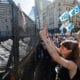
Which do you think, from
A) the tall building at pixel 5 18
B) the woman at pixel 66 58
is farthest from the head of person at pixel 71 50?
the tall building at pixel 5 18

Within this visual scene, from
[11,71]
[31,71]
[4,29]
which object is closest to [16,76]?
[11,71]

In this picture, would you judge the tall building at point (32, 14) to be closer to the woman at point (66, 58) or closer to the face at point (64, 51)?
the woman at point (66, 58)

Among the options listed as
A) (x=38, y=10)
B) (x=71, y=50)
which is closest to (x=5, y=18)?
(x=71, y=50)

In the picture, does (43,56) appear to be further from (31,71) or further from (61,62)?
(61,62)

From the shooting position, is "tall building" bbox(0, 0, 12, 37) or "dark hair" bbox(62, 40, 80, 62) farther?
"dark hair" bbox(62, 40, 80, 62)

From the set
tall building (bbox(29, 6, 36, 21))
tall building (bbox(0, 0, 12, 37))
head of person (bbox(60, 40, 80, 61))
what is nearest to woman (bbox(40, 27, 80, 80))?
head of person (bbox(60, 40, 80, 61))

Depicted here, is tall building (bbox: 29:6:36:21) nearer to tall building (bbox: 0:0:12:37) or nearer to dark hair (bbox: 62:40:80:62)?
dark hair (bbox: 62:40:80:62)

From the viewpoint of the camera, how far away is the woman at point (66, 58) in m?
3.40

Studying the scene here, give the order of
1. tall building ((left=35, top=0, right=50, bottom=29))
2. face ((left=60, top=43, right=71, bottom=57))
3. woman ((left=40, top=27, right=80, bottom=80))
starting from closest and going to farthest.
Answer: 1. woman ((left=40, top=27, right=80, bottom=80))
2. face ((left=60, top=43, right=71, bottom=57))
3. tall building ((left=35, top=0, right=50, bottom=29))

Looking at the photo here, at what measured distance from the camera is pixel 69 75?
3.48m

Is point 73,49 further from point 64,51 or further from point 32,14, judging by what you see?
point 32,14

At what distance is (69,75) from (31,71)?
25.9 inches

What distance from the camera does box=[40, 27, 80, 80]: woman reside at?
3404 mm

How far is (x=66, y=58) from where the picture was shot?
352 cm
